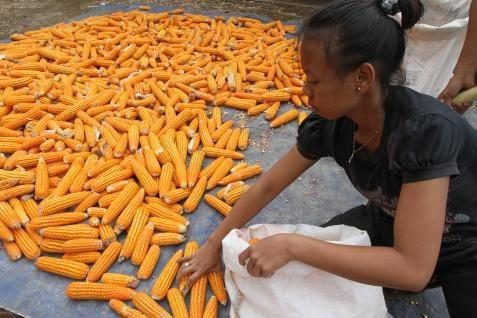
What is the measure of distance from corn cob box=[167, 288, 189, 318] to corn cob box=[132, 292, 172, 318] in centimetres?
4

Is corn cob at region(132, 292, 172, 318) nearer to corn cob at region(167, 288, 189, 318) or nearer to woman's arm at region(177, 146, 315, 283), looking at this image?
corn cob at region(167, 288, 189, 318)

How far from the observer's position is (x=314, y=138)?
171cm

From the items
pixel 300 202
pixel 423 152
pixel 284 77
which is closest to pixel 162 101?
pixel 284 77

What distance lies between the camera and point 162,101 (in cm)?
331

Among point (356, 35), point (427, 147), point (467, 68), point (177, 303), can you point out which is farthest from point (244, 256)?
point (467, 68)

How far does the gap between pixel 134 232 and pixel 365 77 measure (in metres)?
1.44

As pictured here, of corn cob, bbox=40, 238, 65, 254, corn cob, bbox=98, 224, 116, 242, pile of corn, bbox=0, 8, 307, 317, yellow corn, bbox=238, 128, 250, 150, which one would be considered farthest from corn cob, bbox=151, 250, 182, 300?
yellow corn, bbox=238, 128, 250, 150

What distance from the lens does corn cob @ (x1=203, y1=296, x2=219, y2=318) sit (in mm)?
1788

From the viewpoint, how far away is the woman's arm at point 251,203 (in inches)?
70.8

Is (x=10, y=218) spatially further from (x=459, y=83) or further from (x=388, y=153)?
(x=459, y=83)

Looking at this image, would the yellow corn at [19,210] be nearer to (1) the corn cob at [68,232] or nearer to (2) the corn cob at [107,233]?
(1) the corn cob at [68,232]

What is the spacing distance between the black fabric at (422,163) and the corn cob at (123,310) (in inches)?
39.7

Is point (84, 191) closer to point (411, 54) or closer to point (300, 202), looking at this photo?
point (300, 202)

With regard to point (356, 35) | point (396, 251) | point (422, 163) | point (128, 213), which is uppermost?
point (356, 35)
